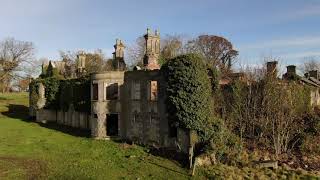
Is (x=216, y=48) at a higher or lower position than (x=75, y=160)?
higher

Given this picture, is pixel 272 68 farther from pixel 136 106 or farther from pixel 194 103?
pixel 136 106

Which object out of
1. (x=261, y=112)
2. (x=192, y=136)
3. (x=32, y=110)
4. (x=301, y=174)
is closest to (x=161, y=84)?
(x=192, y=136)

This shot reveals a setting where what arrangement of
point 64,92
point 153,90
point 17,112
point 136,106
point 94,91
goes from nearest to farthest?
1. point 153,90
2. point 136,106
3. point 94,91
4. point 64,92
5. point 17,112

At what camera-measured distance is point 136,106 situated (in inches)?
1489

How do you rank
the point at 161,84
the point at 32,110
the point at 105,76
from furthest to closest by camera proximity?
the point at 32,110
the point at 105,76
the point at 161,84

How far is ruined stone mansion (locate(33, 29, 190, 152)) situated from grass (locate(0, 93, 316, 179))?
186 centimetres

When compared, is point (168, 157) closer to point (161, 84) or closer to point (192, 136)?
point (192, 136)

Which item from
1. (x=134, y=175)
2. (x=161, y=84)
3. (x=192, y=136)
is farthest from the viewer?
(x=161, y=84)

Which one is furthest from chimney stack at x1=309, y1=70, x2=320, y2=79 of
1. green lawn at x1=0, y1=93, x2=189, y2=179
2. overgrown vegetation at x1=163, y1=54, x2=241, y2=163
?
green lawn at x1=0, y1=93, x2=189, y2=179

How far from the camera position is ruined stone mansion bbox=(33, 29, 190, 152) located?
34844mm

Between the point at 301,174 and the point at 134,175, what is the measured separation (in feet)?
37.9

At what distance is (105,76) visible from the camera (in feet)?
131

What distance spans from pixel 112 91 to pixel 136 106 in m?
4.35

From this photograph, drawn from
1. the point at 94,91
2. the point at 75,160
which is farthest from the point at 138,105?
the point at 75,160
